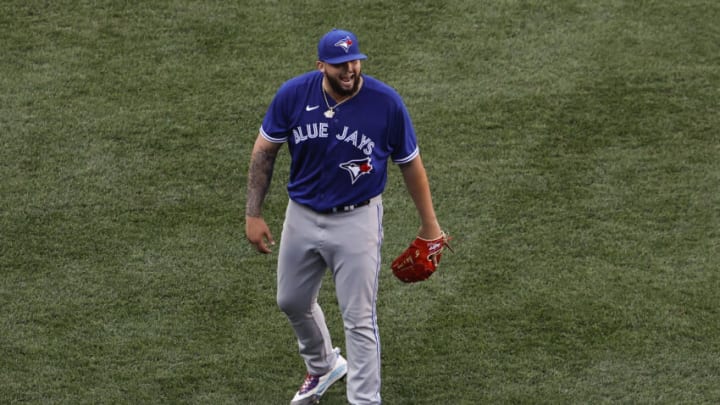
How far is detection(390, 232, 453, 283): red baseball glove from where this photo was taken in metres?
5.77

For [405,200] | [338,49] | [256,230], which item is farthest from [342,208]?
[405,200]

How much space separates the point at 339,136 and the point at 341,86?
0.23m

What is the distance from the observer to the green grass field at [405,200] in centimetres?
630

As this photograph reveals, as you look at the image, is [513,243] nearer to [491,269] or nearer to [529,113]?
[491,269]

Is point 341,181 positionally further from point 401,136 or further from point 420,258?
point 420,258

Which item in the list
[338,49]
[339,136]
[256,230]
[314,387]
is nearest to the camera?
[338,49]

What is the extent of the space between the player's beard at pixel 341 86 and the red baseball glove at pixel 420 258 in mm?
805

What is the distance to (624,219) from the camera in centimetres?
751

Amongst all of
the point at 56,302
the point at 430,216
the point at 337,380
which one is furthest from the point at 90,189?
the point at 430,216

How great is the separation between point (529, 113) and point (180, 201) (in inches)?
99.8

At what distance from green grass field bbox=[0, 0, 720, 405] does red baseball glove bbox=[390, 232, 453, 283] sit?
664mm

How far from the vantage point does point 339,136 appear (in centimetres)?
546

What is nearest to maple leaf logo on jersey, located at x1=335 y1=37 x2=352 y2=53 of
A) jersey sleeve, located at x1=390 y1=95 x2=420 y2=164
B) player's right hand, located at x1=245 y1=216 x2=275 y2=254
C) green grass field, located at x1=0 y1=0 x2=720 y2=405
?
jersey sleeve, located at x1=390 y1=95 x2=420 y2=164

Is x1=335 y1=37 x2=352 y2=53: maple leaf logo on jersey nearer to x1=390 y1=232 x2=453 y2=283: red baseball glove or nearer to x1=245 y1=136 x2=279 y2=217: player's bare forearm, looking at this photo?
x1=245 y1=136 x2=279 y2=217: player's bare forearm
